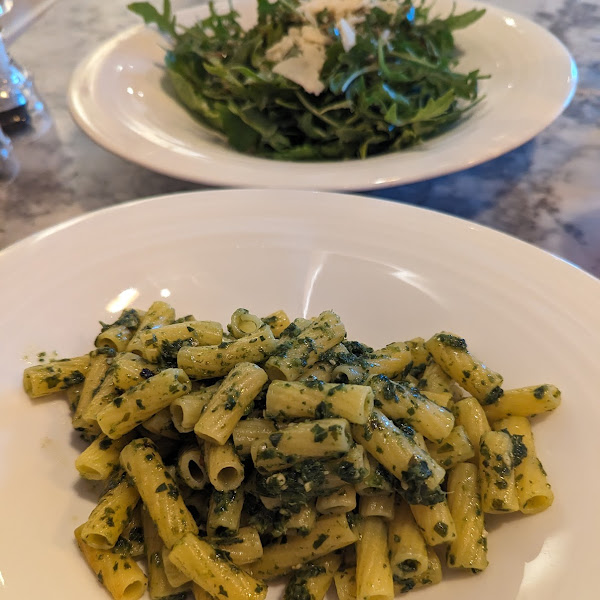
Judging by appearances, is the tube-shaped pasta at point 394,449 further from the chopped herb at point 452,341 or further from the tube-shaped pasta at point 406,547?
the chopped herb at point 452,341

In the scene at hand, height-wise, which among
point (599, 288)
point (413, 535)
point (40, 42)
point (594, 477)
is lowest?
point (40, 42)

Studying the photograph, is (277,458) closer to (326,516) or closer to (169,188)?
(326,516)

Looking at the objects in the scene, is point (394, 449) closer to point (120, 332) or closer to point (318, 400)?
point (318, 400)

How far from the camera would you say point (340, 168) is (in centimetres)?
189

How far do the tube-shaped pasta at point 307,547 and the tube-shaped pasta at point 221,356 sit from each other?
34 cm

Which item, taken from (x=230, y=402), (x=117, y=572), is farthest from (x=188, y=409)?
(x=117, y=572)

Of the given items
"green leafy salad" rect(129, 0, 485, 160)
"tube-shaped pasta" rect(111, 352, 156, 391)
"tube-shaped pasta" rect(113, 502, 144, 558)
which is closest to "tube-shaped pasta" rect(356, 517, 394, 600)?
"tube-shaped pasta" rect(113, 502, 144, 558)

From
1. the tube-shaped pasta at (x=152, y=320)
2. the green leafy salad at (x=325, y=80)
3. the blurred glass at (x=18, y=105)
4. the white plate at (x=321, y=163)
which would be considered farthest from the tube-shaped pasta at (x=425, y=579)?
the blurred glass at (x=18, y=105)

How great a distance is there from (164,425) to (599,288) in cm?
101

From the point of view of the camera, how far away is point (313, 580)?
1.08 metres

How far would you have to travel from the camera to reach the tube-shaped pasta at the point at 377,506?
1.11 m

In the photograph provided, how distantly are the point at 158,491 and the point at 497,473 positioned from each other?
2.08 feet

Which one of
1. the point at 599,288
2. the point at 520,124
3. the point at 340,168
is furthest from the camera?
the point at 520,124

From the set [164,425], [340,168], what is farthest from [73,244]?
[340,168]
